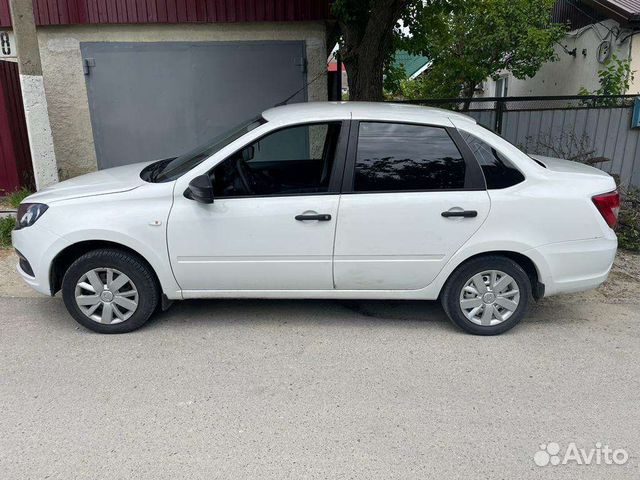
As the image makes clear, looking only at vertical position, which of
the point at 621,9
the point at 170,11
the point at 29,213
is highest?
the point at 621,9

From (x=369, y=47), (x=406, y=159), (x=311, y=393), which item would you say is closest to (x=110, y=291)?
(x=311, y=393)

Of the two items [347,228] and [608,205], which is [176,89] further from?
[608,205]

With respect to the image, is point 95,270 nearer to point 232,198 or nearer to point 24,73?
point 232,198

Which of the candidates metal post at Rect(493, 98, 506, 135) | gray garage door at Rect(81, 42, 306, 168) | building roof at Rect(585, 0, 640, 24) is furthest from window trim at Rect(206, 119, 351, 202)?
building roof at Rect(585, 0, 640, 24)

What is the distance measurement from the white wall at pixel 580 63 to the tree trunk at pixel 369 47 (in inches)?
222

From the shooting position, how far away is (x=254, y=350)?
380 cm

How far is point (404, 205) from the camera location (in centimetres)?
376

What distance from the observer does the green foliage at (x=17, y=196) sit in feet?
22.8

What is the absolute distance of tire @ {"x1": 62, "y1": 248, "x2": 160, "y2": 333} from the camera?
3.83 m

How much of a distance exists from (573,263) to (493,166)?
0.95 meters

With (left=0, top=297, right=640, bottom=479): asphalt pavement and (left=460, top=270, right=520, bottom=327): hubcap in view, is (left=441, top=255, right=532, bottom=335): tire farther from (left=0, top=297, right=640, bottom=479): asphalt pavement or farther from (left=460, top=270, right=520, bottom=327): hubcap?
(left=0, top=297, right=640, bottom=479): asphalt pavement

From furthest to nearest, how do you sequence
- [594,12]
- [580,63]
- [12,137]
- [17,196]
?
[580,63] → [594,12] → [12,137] → [17,196]

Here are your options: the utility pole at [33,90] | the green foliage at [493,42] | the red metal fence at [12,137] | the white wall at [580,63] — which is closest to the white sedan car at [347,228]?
the utility pole at [33,90]

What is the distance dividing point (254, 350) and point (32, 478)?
1619 millimetres
